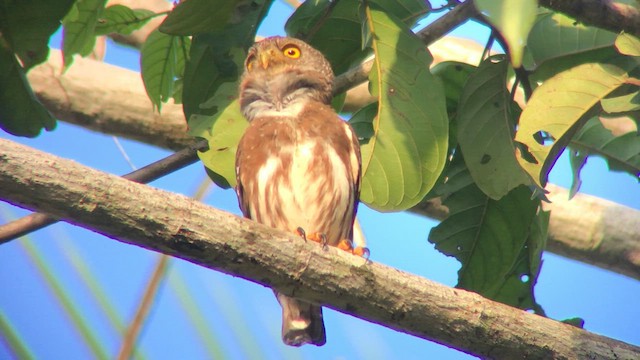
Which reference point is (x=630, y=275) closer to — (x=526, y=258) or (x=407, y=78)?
(x=526, y=258)

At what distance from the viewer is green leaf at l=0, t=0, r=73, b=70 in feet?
13.1

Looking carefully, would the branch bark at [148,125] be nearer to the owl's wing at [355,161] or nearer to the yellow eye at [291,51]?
the yellow eye at [291,51]

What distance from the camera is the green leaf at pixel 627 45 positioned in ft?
11.9

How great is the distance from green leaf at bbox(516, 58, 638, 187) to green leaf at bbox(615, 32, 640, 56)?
179 millimetres

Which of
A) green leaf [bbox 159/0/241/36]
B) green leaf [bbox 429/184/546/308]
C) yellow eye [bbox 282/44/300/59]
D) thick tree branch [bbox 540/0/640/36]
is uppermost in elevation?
yellow eye [bbox 282/44/300/59]

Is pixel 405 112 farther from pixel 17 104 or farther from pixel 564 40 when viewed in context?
pixel 17 104

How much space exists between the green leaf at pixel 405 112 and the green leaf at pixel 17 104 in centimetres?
151

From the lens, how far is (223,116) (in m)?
4.77

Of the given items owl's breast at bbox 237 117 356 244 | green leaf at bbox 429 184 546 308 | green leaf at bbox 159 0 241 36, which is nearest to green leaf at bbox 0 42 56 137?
green leaf at bbox 159 0 241 36

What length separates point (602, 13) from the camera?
3.55m

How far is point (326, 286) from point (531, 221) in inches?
66.0

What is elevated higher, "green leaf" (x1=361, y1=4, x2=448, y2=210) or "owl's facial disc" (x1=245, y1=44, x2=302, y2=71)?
"owl's facial disc" (x1=245, y1=44, x2=302, y2=71)

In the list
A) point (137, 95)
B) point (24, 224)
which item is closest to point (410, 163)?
point (24, 224)

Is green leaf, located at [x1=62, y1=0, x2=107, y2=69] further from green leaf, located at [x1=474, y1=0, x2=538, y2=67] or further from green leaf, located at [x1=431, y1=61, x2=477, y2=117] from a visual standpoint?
green leaf, located at [x1=474, y1=0, x2=538, y2=67]
